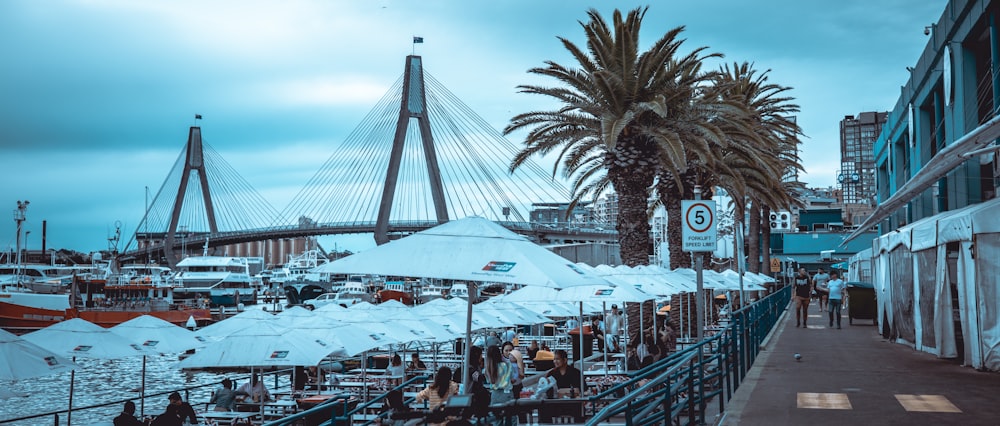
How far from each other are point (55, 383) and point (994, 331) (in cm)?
3383

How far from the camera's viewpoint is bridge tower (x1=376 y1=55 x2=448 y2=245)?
63.6m

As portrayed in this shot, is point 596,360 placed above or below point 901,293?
below

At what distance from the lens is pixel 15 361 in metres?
11.7

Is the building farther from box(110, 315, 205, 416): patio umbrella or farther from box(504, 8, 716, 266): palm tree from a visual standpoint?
box(110, 315, 205, 416): patio umbrella

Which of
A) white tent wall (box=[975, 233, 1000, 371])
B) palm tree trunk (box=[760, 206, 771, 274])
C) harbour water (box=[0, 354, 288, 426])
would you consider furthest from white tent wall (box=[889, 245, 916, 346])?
palm tree trunk (box=[760, 206, 771, 274])

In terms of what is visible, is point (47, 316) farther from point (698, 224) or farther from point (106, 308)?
point (698, 224)

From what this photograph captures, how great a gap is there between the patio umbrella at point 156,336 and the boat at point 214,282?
56.8 m

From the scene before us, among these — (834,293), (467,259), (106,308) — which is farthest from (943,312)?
(106,308)

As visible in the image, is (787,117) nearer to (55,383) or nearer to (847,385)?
(847,385)

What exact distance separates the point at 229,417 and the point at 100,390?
21076 mm

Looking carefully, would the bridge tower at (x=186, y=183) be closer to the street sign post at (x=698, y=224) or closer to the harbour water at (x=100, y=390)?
the harbour water at (x=100, y=390)

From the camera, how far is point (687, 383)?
30.2 feet

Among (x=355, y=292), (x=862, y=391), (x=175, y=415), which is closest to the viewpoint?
(x=862, y=391)

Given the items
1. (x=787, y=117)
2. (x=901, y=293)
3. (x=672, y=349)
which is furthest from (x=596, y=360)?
(x=787, y=117)
